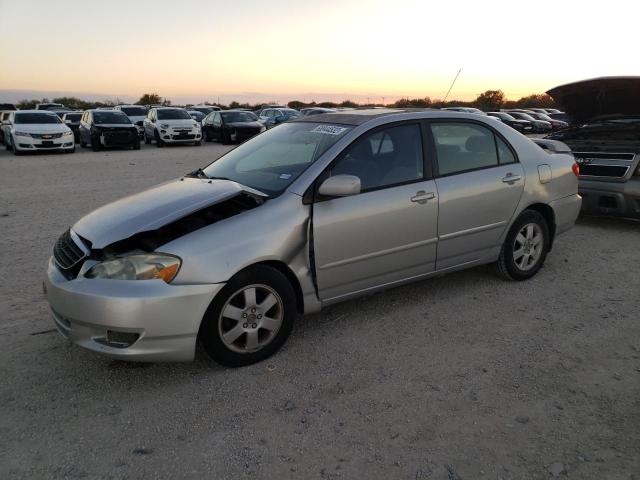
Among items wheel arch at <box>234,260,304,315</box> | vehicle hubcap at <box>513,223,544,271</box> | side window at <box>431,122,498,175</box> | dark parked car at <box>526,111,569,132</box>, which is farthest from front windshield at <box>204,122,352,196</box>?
dark parked car at <box>526,111,569,132</box>

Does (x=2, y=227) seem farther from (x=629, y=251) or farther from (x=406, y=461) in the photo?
(x=629, y=251)

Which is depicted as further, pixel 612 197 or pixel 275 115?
pixel 275 115

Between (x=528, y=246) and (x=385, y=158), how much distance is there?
183 centimetres

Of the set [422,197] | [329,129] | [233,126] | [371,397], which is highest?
[329,129]

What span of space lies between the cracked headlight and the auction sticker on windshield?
5.31 ft

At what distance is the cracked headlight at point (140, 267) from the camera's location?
2977 mm

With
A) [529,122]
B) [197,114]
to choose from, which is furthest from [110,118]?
[529,122]

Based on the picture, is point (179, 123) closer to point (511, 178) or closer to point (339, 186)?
point (511, 178)

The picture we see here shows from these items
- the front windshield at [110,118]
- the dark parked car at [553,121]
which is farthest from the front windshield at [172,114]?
the dark parked car at [553,121]

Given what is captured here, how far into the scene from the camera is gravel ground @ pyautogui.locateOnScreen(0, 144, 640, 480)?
250 cm

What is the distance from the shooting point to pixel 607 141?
23.1 ft

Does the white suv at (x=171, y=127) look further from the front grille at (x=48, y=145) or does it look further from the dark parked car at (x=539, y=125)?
the dark parked car at (x=539, y=125)

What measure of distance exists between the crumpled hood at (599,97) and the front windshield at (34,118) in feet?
55.0

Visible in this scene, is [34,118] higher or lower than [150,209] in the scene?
lower
